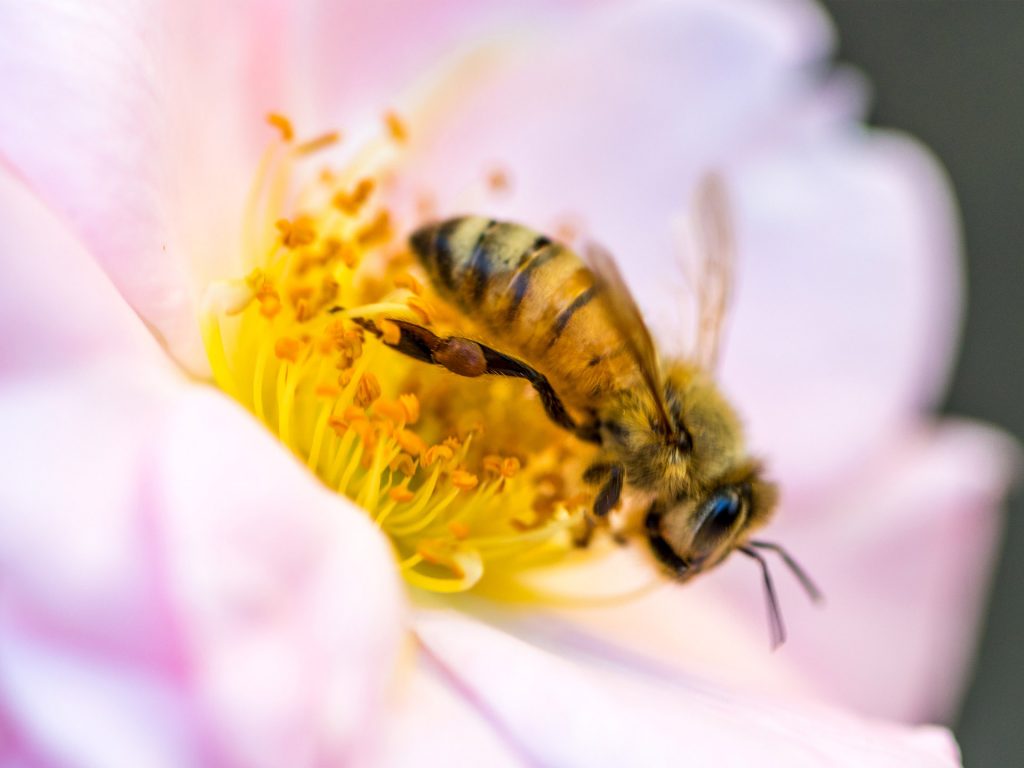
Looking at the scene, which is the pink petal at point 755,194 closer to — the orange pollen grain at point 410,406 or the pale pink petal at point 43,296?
the orange pollen grain at point 410,406

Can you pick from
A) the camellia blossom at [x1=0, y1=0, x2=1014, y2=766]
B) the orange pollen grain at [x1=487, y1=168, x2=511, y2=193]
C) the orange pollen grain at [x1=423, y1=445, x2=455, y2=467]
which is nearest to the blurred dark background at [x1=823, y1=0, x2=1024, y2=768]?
the camellia blossom at [x1=0, y1=0, x2=1014, y2=766]

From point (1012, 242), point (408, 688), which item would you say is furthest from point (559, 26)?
point (1012, 242)

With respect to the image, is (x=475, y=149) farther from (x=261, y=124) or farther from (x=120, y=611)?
(x=120, y=611)

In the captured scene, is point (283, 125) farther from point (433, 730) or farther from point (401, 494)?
point (433, 730)

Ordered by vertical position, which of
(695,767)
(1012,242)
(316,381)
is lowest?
(1012,242)

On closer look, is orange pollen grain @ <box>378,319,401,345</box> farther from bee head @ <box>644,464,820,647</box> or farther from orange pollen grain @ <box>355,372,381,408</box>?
bee head @ <box>644,464,820,647</box>

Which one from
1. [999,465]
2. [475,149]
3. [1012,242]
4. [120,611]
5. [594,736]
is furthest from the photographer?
[1012,242]
